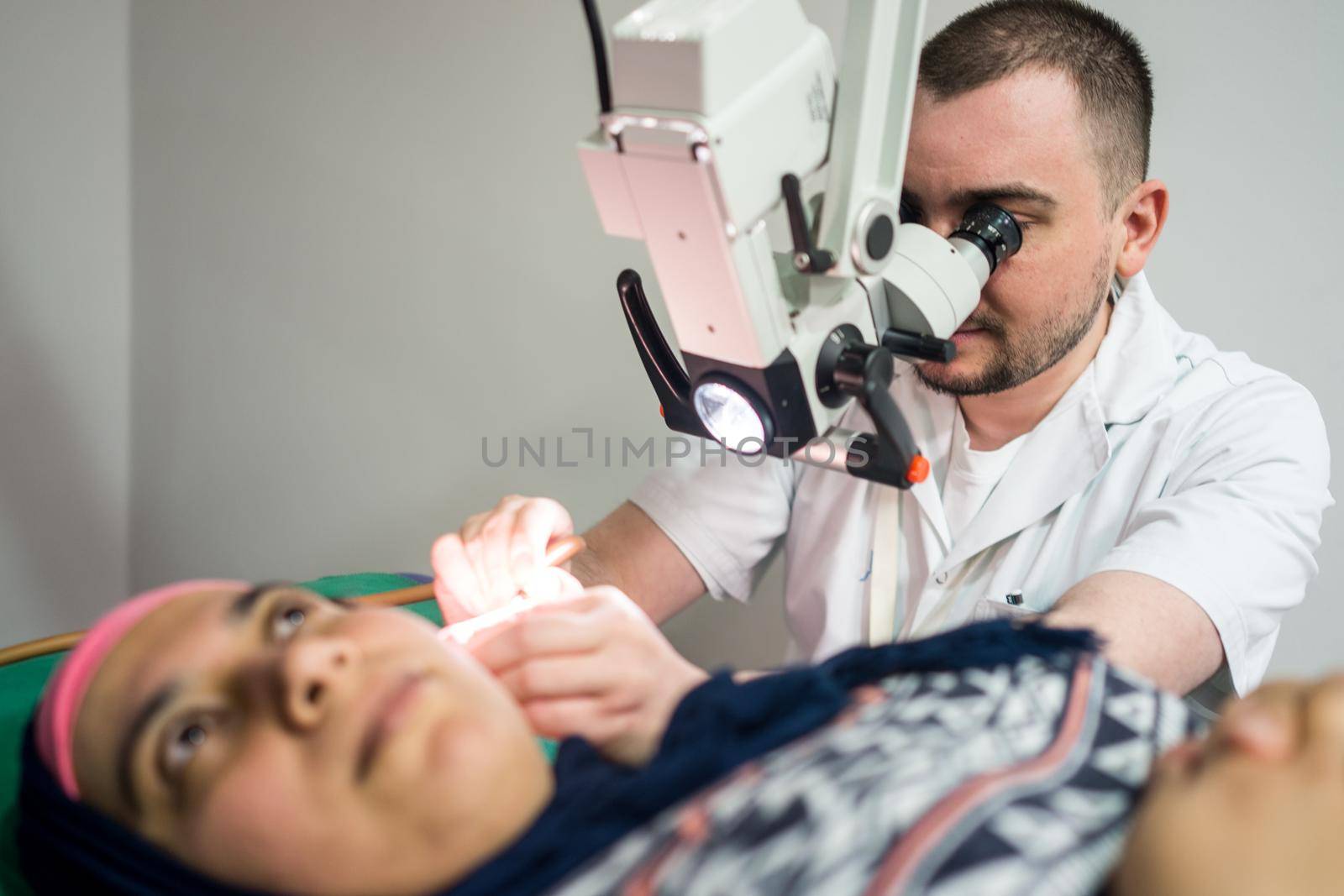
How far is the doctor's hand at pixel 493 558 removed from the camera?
1.28m

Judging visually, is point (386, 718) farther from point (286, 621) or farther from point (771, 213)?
point (771, 213)

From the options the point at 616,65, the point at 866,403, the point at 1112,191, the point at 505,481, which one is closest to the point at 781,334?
the point at 866,403

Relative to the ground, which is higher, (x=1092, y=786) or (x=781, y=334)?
(x=781, y=334)

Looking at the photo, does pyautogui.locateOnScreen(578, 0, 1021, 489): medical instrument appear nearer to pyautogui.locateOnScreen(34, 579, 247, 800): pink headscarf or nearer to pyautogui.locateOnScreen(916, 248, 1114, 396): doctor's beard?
pyautogui.locateOnScreen(916, 248, 1114, 396): doctor's beard

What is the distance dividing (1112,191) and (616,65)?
0.90 m

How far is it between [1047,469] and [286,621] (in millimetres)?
1105

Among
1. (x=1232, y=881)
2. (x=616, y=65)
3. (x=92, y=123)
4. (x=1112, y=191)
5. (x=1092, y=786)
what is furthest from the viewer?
(x=92, y=123)

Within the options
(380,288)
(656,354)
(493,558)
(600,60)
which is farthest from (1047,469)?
(380,288)

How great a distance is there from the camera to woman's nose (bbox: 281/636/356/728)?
0.83m

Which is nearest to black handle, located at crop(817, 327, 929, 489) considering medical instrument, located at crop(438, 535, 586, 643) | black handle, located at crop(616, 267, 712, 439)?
black handle, located at crop(616, 267, 712, 439)

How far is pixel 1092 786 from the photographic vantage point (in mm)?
784

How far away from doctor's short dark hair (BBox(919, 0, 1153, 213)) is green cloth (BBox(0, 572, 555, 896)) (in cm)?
107

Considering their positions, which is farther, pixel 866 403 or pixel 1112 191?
pixel 1112 191

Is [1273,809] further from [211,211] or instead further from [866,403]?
[211,211]
